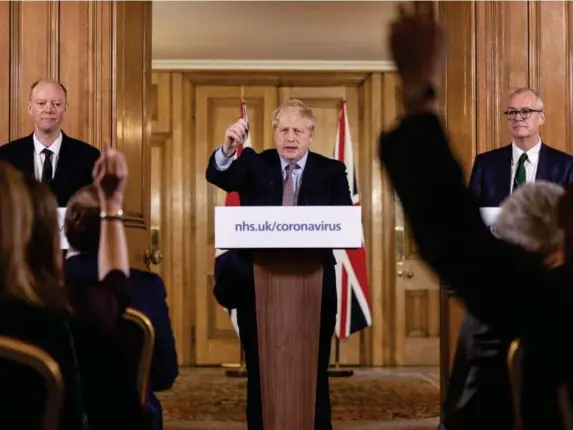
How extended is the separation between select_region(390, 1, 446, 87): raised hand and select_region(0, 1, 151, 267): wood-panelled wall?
3264 mm

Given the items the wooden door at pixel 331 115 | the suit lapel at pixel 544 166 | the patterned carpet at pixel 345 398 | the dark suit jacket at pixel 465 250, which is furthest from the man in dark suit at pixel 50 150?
the wooden door at pixel 331 115

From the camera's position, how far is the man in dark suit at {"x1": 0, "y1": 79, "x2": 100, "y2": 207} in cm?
358

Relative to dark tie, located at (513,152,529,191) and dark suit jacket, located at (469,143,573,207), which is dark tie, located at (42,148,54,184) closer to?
dark suit jacket, located at (469,143,573,207)

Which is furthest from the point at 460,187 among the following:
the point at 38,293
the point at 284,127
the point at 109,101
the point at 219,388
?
the point at 219,388

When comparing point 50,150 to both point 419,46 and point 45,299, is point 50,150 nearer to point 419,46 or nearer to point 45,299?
point 45,299

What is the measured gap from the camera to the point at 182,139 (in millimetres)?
8555

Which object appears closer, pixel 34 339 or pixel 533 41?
pixel 34 339

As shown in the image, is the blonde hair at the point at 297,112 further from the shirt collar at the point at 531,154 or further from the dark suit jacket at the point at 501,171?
→ the shirt collar at the point at 531,154

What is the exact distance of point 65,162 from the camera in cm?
359

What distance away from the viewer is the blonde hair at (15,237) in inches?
59.7

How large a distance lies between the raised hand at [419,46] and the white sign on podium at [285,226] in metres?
1.61

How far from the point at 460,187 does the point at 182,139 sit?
7.41 m

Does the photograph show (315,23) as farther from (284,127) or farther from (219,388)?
(284,127)

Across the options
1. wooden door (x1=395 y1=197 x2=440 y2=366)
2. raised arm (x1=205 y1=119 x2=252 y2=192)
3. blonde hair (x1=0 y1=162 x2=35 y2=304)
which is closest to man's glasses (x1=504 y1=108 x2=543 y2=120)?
raised arm (x1=205 y1=119 x2=252 y2=192)
